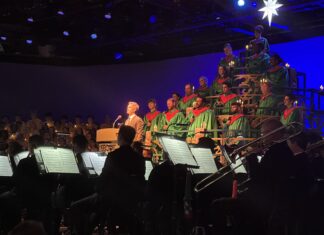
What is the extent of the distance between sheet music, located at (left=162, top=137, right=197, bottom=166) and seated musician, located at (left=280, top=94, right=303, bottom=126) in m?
6.27

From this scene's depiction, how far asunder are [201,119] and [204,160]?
6.78 m

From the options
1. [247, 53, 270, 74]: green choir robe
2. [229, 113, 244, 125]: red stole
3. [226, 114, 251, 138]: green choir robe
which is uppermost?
[247, 53, 270, 74]: green choir robe

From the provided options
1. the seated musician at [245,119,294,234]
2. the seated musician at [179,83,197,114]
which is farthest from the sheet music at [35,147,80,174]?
the seated musician at [179,83,197,114]

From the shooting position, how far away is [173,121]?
14828 mm

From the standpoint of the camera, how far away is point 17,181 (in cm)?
750

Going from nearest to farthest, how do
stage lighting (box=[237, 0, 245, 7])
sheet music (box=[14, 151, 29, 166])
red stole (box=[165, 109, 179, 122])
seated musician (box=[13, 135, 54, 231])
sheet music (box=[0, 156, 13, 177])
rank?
1. seated musician (box=[13, 135, 54, 231])
2. sheet music (box=[0, 156, 13, 177])
3. sheet music (box=[14, 151, 29, 166])
4. stage lighting (box=[237, 0, 245, 7])
5. red stole (box=[165, 109, 179, 122])

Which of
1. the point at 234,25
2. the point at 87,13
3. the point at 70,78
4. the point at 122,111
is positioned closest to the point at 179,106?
the point at 234,25

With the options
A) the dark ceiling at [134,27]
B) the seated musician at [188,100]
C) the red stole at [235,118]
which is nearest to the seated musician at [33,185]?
the red stole at [235,118]

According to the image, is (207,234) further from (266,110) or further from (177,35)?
(177,35)

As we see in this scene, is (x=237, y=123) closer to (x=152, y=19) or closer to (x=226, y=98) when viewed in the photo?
(x=226, y=98)

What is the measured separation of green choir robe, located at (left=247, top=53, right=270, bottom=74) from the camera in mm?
13945

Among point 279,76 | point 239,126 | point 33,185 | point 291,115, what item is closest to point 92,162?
point 33,185

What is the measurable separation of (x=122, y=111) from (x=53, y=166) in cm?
1423

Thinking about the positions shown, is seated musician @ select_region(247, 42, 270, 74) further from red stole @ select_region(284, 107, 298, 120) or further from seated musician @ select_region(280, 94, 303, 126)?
red stole @ select_region(284, 107, 298, 120)
